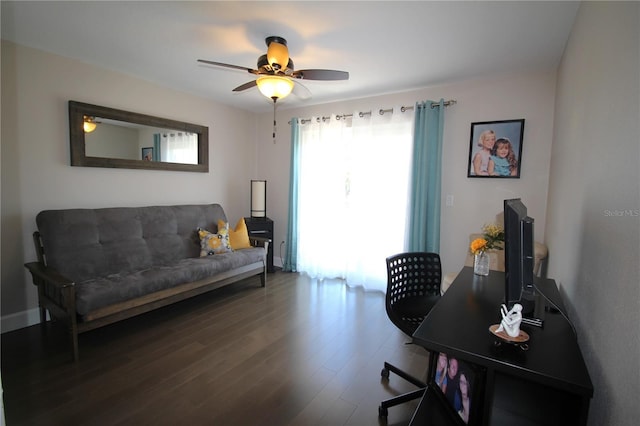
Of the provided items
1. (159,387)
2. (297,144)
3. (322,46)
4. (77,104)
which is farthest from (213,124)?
(159,387)

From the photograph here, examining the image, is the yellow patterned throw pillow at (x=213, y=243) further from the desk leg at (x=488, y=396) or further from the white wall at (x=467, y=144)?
the desk leg at (x=488, y=396)

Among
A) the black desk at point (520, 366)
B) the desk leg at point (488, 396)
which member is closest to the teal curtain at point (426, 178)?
the black desk at point (520, 366)

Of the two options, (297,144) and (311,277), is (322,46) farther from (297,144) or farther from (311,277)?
(311,277)

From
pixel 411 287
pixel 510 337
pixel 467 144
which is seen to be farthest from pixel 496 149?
pixel 510 337

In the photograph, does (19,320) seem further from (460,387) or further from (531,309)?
(531,309)

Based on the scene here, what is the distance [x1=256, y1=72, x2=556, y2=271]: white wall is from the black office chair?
50.1 inches

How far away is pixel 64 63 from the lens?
275 cm

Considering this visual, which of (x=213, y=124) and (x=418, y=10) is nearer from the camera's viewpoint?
(x=418, y=10)

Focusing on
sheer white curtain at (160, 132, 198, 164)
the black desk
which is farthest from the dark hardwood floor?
sheer white curtain at (160, 132, 198, 164)

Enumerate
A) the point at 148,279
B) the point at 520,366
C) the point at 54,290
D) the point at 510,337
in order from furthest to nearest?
1. the point at 148,279
2. the point at 54,290
3. the point at 510,337
4. the point at 520,366

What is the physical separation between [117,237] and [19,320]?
0.99 metres

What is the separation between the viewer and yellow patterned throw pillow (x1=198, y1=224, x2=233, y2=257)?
3432 mm

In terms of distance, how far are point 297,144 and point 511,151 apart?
8.54 ft

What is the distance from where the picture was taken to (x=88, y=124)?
293 centimetres
